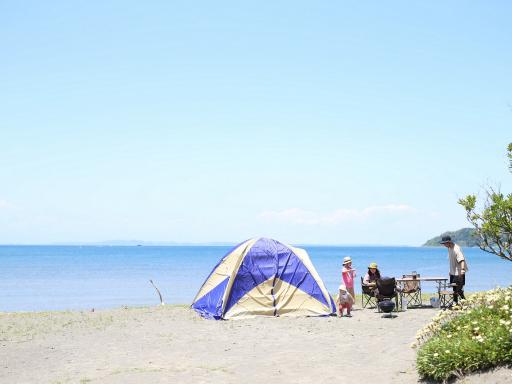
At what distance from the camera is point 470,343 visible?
816cm

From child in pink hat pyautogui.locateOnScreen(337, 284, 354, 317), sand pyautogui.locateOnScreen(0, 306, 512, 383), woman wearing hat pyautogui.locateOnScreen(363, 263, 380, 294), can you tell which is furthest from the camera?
woman wearing hat pyautogui.locateOnScreen(363, 263, 380, 294)

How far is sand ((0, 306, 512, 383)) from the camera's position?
9492 millimetres

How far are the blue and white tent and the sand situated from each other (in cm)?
65

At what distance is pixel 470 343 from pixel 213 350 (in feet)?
17.7

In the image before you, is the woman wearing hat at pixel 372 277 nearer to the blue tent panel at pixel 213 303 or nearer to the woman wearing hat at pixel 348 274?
the woman wearing hat at pixel 348 274

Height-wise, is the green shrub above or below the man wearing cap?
below

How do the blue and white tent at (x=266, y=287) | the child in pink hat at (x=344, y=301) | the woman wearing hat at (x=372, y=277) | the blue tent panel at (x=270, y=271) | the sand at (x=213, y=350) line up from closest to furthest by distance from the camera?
the sand at (x=213, y=350) → the child in pink hat at (x=344, y=301) → the blue and white tent at (x=266, y=287) → the blue tent panel at (x=270, y=271) → the woman wearing hat at (x=372, y=277)

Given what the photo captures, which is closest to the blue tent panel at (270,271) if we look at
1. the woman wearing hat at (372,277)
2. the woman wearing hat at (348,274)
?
the woman wearing hat at (348,274)

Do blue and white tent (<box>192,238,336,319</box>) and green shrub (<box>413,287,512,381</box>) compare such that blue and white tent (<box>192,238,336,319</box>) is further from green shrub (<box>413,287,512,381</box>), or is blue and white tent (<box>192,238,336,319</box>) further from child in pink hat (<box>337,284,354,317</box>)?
green shrub (<box>413,287,512,381</box>)

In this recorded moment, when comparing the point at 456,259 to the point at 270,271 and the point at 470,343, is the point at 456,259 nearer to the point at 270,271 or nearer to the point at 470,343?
the point at 270,271

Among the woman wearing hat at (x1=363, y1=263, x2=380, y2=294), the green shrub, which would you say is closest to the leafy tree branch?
the green shrub

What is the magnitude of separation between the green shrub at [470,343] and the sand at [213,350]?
0.92 ft

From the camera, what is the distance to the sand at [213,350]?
9.49 metres

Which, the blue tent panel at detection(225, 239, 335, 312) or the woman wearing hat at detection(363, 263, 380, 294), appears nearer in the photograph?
the blue tent panel at detection(225, 239, 335, 312)
